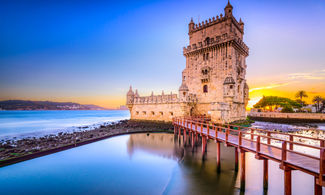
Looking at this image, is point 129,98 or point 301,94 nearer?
Result: point 129,98

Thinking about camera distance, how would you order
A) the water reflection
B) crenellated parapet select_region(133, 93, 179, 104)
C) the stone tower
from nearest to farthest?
the water reflection < the stone tower < crenellated parapet select_region(133, 93, 179, 104)

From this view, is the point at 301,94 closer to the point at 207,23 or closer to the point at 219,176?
the point at 207,23

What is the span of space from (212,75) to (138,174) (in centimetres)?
1905

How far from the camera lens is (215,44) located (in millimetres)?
23406

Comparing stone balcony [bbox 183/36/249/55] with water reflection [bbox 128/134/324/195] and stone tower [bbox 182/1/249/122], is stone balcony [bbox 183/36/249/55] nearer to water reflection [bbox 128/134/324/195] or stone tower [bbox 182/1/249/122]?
stone tower [bbox 182/1/249/122]

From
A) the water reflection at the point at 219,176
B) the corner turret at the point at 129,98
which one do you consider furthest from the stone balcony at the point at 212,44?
the water reflection at the point at 219,176

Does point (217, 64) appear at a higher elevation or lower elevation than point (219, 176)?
higher

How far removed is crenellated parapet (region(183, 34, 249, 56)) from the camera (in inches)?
875

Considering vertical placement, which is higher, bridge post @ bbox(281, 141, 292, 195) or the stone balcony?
the stone balcony

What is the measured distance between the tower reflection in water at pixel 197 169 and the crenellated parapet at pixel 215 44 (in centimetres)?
1541

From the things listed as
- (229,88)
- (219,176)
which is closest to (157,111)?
(229,88)

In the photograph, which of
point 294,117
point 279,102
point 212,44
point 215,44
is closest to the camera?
point 215,44

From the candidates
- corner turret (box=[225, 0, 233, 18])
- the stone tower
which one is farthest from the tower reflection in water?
corner turret (box=[225, 0, 233, 18])

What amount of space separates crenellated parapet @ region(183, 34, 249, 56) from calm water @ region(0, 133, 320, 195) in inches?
639
